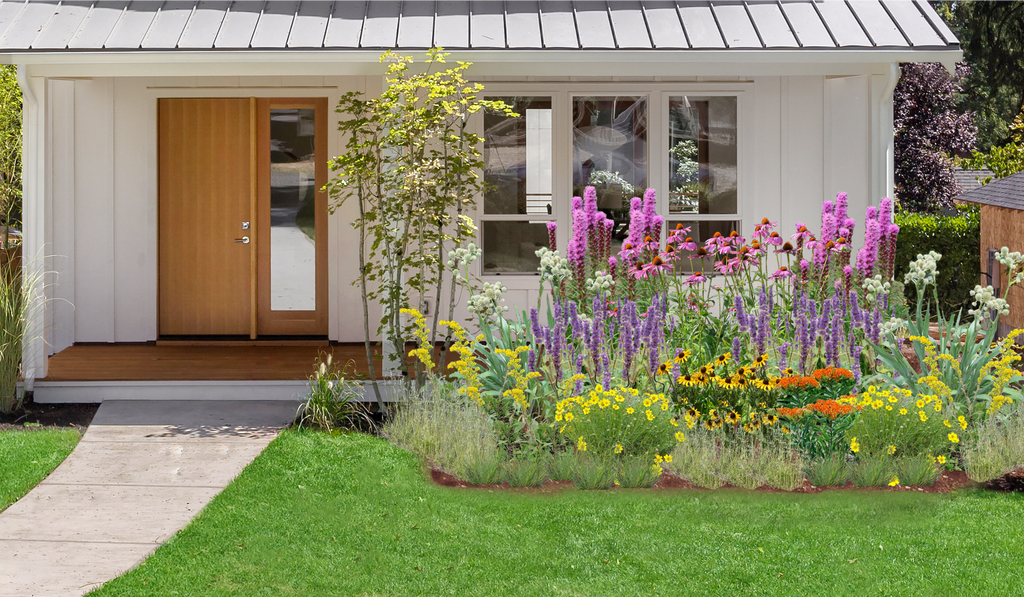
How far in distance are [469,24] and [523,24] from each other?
40 centimetres

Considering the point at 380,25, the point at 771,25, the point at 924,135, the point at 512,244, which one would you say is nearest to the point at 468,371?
the point at 512,244

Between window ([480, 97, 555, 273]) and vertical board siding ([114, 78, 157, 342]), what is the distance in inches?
121

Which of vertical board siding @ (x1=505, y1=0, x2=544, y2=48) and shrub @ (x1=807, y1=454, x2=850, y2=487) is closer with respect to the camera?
shrub @ (x1=807, y1=454, x2=850, y2=487)

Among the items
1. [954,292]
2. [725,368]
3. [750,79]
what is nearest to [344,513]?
[725,368]

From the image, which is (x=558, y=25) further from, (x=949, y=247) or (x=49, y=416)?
(x=949, y=247)

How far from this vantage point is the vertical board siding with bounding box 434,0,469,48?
7645 mm

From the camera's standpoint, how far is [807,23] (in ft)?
25.8

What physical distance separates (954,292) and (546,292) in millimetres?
7879

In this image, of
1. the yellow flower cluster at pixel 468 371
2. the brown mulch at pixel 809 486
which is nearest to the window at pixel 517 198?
the yellow flower cluster at pixel 468 371

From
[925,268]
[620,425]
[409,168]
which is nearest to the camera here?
[620,425]

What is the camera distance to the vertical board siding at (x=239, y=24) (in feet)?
24.8

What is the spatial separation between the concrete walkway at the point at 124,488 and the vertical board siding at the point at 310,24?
2.63 m

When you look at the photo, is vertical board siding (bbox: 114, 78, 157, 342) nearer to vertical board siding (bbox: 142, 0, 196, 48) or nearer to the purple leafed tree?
vertical board siding (bbox: 142, 0, 196, 48)

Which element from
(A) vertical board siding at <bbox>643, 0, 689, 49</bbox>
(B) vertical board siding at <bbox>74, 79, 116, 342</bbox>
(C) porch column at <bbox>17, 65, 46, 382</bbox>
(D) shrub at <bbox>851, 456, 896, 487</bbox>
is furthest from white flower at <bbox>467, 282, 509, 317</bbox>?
(B) vertical board siding at <bbox>74, 79, 116, 342</bbox>
